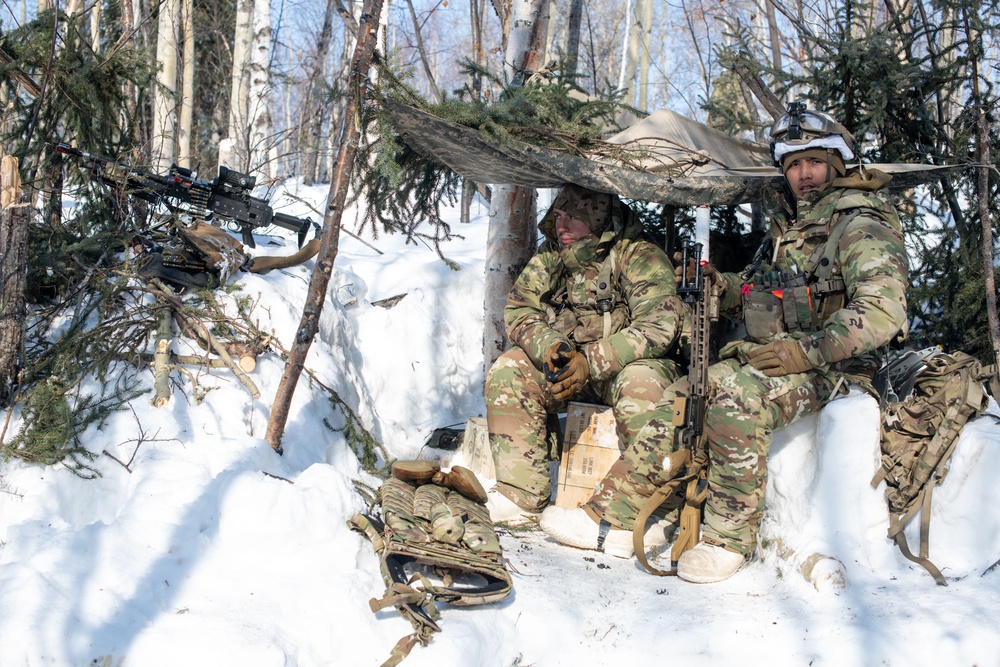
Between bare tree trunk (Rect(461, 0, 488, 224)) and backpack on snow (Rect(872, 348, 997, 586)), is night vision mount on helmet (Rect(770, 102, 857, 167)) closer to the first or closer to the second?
backpack on snow (Rect(872, 348, 997, 586))

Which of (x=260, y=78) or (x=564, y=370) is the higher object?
(x=260, y=78)

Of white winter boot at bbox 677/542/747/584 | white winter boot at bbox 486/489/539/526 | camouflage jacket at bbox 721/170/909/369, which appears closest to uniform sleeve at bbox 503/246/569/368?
white winter boot at bbox 486/489/539/526

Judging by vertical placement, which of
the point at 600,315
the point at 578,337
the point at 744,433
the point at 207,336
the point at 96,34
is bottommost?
the point at 744,433

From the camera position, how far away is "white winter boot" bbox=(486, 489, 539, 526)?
4.25 metres

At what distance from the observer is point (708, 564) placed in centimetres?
350

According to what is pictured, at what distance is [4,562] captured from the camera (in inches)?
108

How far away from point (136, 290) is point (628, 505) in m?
3.05

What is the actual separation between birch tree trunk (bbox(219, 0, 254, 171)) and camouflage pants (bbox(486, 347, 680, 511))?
7430 millimetres

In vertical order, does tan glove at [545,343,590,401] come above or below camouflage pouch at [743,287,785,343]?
below

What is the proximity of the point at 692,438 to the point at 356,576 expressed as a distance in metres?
1.65

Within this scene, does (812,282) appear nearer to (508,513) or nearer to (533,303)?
(533,303)

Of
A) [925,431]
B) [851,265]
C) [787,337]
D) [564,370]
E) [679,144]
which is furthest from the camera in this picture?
[679,144]

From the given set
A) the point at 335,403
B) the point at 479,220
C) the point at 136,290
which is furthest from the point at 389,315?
the point at 479,220

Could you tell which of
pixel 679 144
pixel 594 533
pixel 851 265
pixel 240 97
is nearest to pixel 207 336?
pixel 594 533
